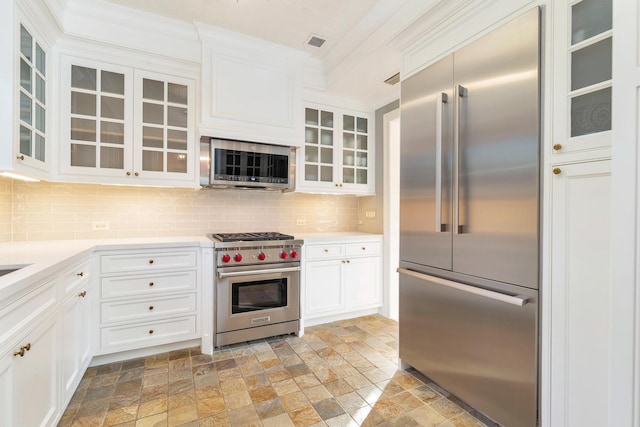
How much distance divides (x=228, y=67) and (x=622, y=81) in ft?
9.01

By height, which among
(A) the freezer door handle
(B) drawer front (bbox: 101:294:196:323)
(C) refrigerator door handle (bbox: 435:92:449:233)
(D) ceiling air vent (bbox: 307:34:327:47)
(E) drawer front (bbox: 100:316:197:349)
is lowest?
(E) drawer front (bbox: 100:316:197:349)

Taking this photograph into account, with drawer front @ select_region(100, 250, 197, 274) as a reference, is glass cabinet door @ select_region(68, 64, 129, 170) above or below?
above

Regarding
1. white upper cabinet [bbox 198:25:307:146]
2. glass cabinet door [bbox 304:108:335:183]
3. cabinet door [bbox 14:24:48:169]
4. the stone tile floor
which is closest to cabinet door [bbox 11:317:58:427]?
the stone tile floor

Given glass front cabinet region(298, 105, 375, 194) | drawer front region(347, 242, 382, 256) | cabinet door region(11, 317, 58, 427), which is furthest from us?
glass front cabinet region(298, 105, 375, 194)

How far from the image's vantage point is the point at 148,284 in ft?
8.13

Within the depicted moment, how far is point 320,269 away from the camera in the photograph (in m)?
3.20

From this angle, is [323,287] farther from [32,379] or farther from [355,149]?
[32,379]

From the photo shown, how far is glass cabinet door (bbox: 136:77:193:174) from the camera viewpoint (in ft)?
8.79

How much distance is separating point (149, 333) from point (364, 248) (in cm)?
220

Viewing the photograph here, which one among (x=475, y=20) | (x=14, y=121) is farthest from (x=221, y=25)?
(x=475, y=20)

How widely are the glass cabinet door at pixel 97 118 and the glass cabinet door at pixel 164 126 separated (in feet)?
0.48

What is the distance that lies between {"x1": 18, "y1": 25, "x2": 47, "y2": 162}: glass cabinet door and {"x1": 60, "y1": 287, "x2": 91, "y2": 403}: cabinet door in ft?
3.17

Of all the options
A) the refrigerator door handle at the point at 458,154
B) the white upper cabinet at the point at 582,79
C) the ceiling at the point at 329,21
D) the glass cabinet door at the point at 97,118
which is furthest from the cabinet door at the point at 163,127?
the white upper cabinet at the point at 582,79

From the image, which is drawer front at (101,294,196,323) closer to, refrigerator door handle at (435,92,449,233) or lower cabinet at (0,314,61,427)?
lower cabinet at (0,314,61,427)
